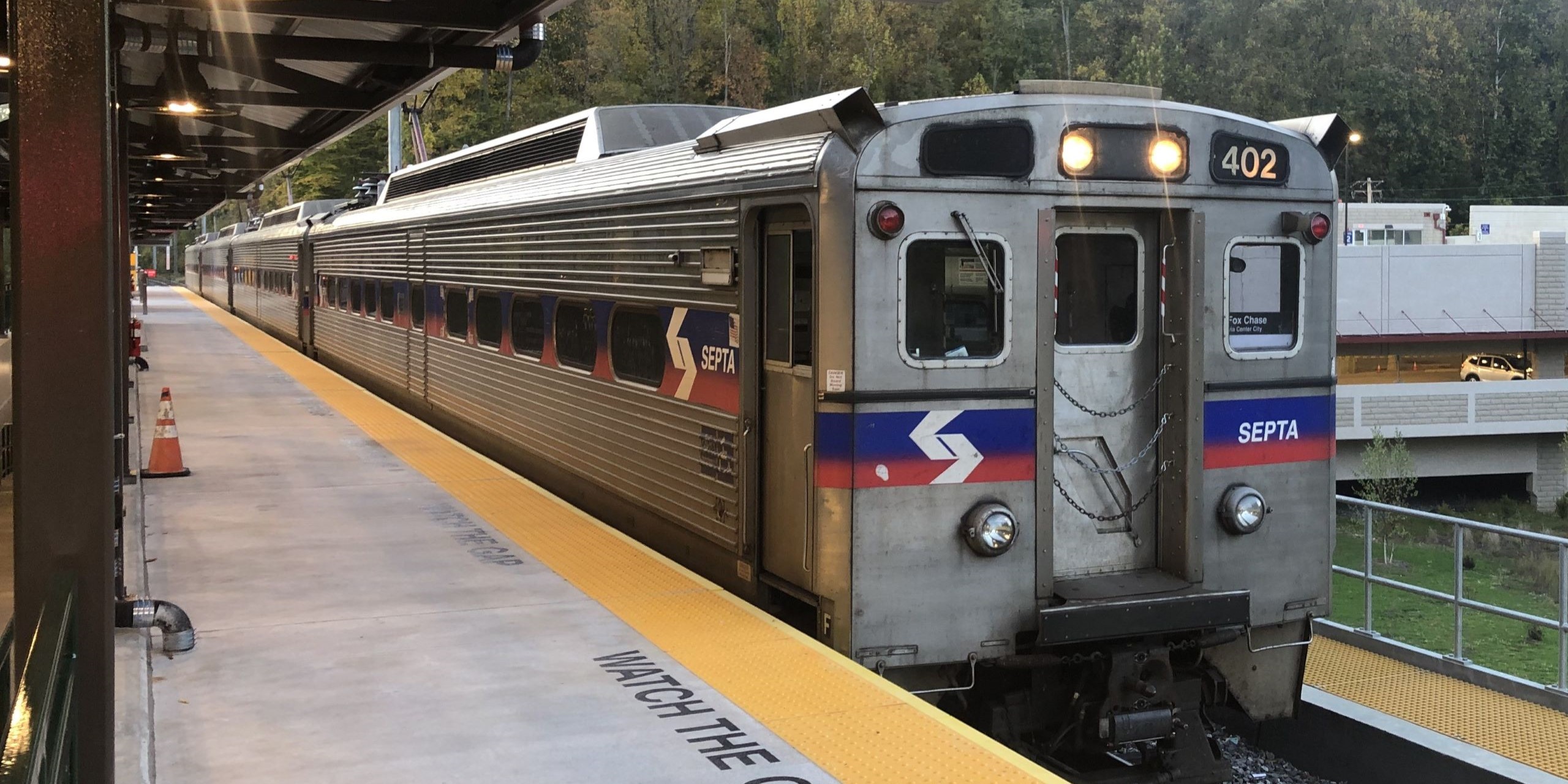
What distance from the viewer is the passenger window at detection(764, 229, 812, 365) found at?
6547 millimetres

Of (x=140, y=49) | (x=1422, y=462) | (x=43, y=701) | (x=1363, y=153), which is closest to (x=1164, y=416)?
(x=43, y=701)

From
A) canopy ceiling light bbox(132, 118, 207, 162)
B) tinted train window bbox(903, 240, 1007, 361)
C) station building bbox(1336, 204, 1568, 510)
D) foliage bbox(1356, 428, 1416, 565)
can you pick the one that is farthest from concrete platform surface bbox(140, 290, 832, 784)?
station building bbox(1336, 204, 1568, 510)

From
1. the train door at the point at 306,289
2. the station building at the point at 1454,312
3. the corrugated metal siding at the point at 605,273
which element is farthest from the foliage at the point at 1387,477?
the corrugated metal siding at the point at 605,273

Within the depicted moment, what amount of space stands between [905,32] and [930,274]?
262 ft

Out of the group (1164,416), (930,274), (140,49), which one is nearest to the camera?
(930,274)

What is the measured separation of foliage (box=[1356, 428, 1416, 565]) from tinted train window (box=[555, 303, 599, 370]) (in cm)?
3112

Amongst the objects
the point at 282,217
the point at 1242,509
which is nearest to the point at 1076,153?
the point at 1242,509

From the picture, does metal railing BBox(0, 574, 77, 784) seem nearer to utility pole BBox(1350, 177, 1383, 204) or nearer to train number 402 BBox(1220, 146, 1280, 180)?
train number 402 BBox(1220, 146, 1280, 180)

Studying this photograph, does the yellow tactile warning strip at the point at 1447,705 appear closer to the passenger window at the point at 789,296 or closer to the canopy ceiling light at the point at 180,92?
the passenger window at the point at 789,296

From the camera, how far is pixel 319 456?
1303 centimetres

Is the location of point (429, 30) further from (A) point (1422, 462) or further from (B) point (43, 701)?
(A) point (1422, 462)

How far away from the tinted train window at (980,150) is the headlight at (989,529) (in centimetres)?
145

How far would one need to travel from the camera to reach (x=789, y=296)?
→ 21.8ft

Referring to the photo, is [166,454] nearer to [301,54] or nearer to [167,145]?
[301,54]
